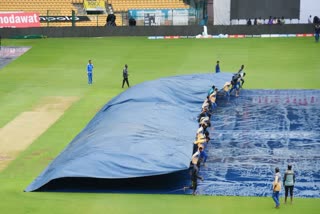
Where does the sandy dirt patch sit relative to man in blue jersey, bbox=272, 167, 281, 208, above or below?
below

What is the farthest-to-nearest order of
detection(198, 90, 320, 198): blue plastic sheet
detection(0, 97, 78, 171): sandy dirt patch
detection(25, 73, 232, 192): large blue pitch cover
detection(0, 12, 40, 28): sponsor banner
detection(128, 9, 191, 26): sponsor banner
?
detection(128, 9, 191, 26): sponsor banner, detection(0, 12, 40, 28): sponsor banner, detection(0, 97, 78, 171): sandy dirt patch, detection(198, 90, 320, 198): blue plastic sheet, detection(25, 73, 232, 192): large blue pitch cover

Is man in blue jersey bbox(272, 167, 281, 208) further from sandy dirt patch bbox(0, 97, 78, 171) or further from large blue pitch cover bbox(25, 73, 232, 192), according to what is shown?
sandy dirt patch bbox(0, 97, 78, 171)

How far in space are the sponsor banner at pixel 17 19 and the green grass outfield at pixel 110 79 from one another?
2741 mm

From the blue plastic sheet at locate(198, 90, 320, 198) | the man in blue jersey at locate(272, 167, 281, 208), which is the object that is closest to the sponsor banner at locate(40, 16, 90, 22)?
the blue plastic sheet at locate(198, 90, 320, 198)

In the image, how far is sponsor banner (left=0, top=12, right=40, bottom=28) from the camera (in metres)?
64.6

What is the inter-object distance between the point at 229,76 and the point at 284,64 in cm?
1069

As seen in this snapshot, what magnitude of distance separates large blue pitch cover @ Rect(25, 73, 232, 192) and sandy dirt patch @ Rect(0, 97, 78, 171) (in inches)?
112

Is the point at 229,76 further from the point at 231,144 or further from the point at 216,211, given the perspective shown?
the point at 216,211

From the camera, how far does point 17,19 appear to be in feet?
212

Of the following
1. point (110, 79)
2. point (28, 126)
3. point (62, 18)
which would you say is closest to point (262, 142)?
point (28, 126)

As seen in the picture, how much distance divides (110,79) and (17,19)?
19.5m

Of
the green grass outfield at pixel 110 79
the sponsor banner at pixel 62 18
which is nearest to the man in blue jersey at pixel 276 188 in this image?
the green grass outfield at pixel 110 79

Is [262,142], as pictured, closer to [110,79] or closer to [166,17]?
[110,79]

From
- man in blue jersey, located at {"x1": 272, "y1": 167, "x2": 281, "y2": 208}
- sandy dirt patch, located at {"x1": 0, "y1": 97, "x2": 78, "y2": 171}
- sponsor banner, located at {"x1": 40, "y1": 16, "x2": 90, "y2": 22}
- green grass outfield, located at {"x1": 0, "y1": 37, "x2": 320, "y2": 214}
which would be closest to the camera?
man in blue jersey, located at {"x1": 272, "y1": 167, "x2": 281, "y2": 208}
